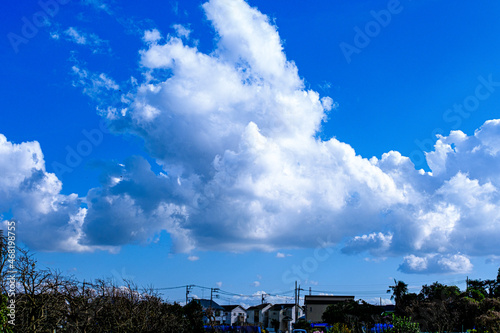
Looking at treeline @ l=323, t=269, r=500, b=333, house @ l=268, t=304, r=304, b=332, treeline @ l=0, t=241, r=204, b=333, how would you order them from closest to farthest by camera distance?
treeline @ l=0, t=241, r=204, b=333 < treeline @ l=323, t=269, r=500, b=333 < house @ l=268, t=304, r=304, b=332

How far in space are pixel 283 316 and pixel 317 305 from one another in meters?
9.27

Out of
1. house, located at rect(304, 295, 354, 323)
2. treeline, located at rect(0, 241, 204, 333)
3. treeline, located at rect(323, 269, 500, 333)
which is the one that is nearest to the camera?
treeline, located at rect(0, 241, 204, 333)

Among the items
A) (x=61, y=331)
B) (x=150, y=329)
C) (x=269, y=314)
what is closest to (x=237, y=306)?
(x=269, y=314)

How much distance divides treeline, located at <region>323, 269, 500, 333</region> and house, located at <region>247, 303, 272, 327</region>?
4470 centimetres

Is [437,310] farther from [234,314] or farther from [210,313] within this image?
[234,314]

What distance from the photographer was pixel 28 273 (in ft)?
64.3

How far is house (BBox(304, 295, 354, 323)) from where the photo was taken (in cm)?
9619

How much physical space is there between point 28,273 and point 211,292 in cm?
8438

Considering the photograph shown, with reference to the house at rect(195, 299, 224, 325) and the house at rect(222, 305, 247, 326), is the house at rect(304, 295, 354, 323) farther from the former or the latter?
the house at rect(195, 299, 224, 325)

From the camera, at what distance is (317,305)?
321 feet

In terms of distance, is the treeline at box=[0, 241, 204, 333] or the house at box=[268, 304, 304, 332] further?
the house at box=[268, 304, 304, 332]

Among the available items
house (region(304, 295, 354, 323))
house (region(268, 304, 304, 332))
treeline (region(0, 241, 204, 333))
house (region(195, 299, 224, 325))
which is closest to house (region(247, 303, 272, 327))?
house (region(268, 304, 304, 332))

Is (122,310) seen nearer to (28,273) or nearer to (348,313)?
(28,273)

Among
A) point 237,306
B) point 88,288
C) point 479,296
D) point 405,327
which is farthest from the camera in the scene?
point 237,306
